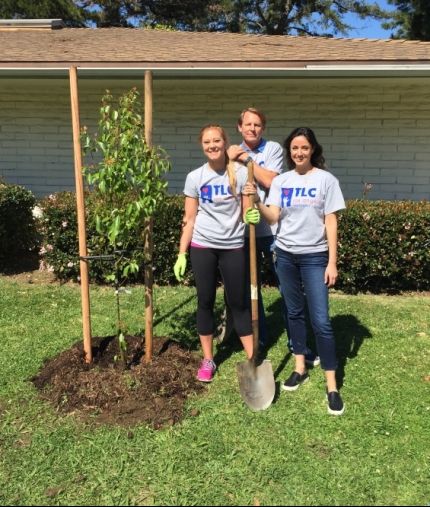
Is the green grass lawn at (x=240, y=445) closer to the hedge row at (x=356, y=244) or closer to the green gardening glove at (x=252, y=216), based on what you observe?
the green gardening glove at (x=252, y=216)

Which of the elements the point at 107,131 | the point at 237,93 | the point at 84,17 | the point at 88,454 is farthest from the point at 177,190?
the point at 84,17

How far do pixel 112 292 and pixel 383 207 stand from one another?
3313mm

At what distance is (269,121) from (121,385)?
5.17 m

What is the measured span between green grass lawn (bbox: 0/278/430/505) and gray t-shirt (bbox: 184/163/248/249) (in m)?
1.08

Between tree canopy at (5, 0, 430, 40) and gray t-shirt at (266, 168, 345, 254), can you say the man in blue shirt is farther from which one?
tree canopy at (5, 0, 430, 40)

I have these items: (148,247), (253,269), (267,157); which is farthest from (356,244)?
(148,247)

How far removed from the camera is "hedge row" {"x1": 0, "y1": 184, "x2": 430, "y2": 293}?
18.6ft

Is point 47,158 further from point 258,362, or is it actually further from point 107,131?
point 258,362

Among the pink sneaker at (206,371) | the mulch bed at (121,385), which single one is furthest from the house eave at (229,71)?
the pink sneaker at (206,371)

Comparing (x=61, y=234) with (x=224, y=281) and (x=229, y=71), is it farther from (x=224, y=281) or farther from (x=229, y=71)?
(x=224, y=281)

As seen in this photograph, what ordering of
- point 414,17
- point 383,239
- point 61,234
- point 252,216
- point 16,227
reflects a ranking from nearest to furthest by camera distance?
point 252,216
point 383,239
point 61,234
point 16,227
point 414,17

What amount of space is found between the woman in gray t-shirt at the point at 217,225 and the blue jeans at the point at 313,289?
0.98 feet

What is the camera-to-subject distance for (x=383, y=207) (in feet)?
19.0

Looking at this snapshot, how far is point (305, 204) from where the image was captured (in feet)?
10.7
